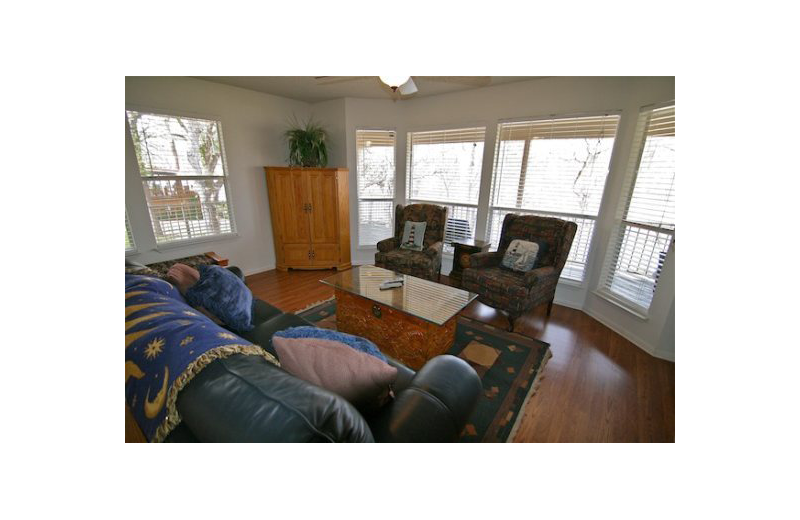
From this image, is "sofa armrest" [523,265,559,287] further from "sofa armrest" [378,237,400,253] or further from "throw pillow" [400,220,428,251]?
"sofa armrest" [378,237,400,253]

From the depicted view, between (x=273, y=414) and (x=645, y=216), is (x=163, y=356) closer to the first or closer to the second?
(x=273, y=414)

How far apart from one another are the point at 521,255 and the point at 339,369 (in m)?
2.31

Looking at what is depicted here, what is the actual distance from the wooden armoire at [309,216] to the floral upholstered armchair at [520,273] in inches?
75.9

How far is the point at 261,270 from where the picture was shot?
3908 mm

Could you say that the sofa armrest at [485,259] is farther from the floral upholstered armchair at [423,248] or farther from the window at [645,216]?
the window at [645,216]

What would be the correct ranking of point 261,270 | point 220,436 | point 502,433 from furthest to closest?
point 261,270 < point 502,433 < point 220,436

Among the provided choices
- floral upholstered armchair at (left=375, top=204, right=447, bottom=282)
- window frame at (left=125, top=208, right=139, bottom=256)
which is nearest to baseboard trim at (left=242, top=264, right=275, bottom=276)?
window frame at (left=125, top=208, right=139, bottom=256)

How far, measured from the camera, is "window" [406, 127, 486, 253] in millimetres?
3441

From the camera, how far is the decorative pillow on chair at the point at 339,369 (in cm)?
86

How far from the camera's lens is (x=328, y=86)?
10.3 ft

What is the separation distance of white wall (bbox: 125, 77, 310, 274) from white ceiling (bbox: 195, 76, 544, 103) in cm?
19
